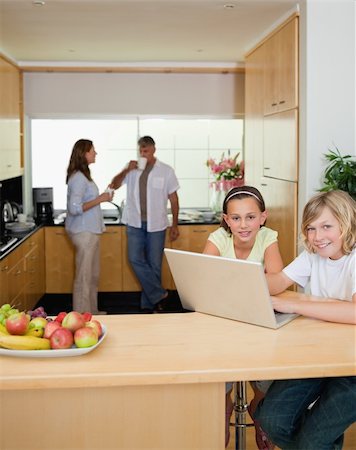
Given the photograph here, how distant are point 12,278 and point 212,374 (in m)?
3.71

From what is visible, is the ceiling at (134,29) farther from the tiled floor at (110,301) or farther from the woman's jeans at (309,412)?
the woman's jeans at (309,412)

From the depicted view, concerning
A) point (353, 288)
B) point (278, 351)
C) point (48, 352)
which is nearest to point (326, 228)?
point (353, 288)

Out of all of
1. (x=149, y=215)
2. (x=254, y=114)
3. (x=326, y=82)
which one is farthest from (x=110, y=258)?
(x=326, y=82)

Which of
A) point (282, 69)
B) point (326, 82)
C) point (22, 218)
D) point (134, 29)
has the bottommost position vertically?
point (22, 218)

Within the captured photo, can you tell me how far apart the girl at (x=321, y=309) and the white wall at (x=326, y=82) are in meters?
1.86

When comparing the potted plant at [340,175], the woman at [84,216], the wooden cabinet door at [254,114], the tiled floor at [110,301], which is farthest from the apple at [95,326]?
the tiled floor at [110,301]

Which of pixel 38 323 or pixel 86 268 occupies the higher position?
pixel 38 323

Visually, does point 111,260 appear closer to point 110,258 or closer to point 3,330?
point 110,258

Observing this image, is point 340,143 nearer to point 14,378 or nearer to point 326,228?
point 326,228

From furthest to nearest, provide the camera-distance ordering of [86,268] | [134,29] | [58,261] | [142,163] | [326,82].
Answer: [58,261]
[142,163]
[86,268]
[134,29]
[326,82]

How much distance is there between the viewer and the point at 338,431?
2.43 metres

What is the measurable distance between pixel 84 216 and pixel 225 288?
376 cm

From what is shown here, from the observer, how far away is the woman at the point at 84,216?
6.10 m

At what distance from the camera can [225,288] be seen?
8.36ft
